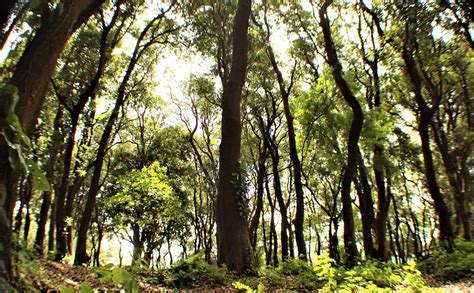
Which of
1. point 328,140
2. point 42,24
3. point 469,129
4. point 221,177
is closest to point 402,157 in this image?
point 469,129

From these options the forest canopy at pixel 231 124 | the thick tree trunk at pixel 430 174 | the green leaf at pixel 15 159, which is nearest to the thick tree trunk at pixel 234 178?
the forest canopy at pixel 231 124

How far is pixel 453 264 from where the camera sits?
1024cm

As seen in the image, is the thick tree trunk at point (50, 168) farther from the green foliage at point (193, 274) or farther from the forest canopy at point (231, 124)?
the green foliage at point (193, 274)

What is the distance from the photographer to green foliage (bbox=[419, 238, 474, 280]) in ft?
31.8

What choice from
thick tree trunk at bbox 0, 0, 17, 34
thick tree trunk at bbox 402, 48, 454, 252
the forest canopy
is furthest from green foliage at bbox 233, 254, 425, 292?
thick tree trunk at bbox 402, 48, 454, 252

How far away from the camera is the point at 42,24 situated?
161 inches

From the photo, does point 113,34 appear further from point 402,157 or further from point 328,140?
point 402,157

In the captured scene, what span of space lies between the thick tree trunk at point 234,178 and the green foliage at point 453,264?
5826 millimetres

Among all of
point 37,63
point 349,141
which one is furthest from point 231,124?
point 37,63

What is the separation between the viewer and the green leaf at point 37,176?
2.14 m

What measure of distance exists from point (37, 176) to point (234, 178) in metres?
8.39

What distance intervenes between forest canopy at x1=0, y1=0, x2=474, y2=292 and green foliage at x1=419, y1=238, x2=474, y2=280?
7 cm

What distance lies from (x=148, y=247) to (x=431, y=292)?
A: 2973cm

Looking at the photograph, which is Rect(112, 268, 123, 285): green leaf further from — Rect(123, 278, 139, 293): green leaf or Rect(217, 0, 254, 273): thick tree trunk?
Rect(217, 0, 254, 273): thick tree trunk
